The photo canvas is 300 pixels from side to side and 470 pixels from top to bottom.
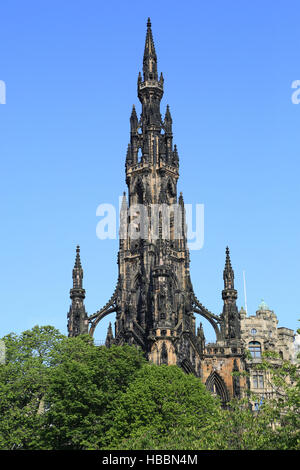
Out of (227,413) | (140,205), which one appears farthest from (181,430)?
(140,205)

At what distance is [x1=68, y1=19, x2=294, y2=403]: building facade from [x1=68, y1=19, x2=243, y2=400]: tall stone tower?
103mm

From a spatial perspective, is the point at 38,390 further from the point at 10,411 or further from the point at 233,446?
the point at 233,446

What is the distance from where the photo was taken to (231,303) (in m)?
91.2

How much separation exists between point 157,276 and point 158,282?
2.26ft

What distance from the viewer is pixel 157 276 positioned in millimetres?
84500

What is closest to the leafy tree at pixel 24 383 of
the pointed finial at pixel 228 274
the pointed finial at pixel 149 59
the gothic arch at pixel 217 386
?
the gothic arch at pixel 217 386

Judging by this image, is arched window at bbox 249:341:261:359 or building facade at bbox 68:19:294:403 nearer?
building facade at bbox 68:19:294:403

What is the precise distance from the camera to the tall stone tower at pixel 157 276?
8469cm

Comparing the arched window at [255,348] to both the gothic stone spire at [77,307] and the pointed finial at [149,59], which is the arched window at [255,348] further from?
the pointed finial at [149,59]

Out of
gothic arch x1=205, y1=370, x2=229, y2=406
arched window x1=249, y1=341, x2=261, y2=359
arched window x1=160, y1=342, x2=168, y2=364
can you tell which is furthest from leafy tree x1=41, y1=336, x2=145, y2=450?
arched window x1=249, y1=341, x2=261, y2=359

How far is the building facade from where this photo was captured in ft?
279

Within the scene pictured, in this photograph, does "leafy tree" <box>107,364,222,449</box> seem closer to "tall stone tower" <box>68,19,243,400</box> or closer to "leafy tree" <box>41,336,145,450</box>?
"leafy tree" <box>41,336,145,450</box>

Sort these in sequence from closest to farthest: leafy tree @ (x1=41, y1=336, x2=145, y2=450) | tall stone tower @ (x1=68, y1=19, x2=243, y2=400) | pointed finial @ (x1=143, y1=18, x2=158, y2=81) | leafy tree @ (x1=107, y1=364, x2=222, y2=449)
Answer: leafy tree @ (x1=107, y1=364, x2=222, y2=449) < leafy tree @ (x1=41, y1=336, x2=145, y2=450) < tall stone tower @ (x1=68, y1=19, x2=243, y2=400) < pointed finial @ (x1=143, y1=18, x2=158, y2=81)

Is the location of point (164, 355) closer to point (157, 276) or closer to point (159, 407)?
point (157, 276)
